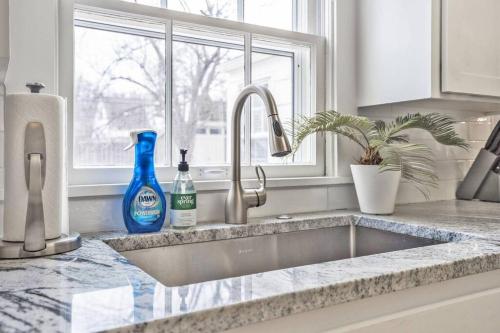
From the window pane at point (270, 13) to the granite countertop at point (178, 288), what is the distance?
917 millimetres

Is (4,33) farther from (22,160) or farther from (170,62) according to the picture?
(170,62)

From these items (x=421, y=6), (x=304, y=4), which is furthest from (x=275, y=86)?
(x=421, y=6)

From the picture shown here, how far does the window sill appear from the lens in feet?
3.76

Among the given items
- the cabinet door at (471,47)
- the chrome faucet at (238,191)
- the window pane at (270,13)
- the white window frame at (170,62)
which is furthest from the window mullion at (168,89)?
the cabinet door at (471,47)

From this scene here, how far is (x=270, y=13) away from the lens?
1591 millimetres

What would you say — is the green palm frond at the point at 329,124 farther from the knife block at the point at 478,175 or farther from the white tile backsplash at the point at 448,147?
the knife block at the point at 478,175

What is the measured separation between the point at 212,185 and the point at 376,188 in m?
0.56

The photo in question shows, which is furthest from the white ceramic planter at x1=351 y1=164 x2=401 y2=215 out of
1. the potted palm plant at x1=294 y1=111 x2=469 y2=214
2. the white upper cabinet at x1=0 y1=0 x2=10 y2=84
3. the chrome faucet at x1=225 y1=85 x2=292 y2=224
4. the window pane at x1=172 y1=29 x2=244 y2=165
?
the white upper cabinet at x1=0 y1=0 x2=10 y2=84

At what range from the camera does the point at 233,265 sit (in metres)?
1.22

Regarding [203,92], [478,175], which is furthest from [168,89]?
[478,175]

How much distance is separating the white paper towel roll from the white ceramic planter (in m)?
0.97

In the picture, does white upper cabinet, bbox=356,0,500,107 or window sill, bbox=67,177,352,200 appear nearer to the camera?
window sill, bbox=67,177,352,200

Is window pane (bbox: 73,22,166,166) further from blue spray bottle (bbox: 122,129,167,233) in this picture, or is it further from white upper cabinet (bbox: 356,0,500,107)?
white upper cabinet (bbox: 356,0,500,107)

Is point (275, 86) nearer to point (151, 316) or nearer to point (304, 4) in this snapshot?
point (304, 4)
